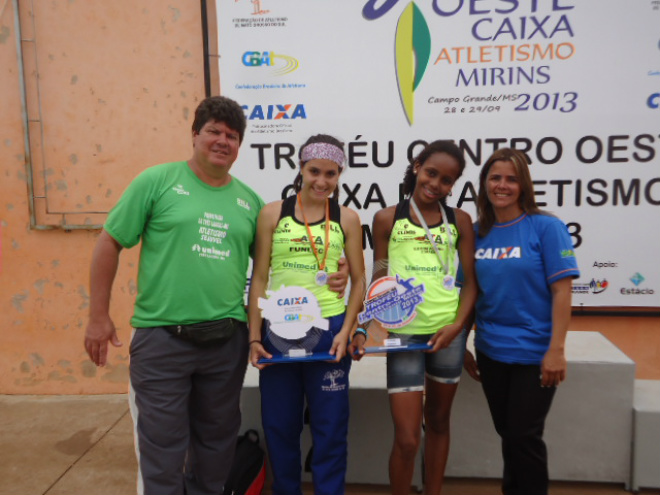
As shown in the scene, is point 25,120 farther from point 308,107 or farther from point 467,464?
point 467,464

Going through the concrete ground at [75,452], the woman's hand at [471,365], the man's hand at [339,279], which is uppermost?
the man's hand at [339,279]

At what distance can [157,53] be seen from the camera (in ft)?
11.7

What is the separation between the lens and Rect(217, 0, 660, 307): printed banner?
324cm

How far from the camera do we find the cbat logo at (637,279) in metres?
3.36

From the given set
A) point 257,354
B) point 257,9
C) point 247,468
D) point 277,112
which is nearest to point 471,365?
point 257,354

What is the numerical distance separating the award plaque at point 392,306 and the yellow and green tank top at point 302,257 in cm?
15

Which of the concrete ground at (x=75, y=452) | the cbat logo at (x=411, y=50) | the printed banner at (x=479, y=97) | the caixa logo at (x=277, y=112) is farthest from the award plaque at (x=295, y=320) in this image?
the cbat logo at (x=411, y=50)

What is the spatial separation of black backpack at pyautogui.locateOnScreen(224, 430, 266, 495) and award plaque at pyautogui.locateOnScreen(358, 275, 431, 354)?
0.92 m

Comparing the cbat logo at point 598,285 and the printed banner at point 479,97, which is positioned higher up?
the printed banner at point 479,97

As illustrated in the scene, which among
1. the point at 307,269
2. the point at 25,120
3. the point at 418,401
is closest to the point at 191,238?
the point at 307,269

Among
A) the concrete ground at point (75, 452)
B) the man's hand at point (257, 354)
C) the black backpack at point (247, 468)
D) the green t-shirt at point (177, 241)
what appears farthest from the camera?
the concrete ground at point (75, 452)

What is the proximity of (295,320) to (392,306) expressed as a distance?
40 cm

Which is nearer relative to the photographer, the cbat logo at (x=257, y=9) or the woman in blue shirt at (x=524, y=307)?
the woman in blue shirt at (x=524, y=307)

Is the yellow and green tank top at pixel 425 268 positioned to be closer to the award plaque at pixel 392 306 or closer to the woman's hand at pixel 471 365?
→ the award plaque at pixel 392 306
